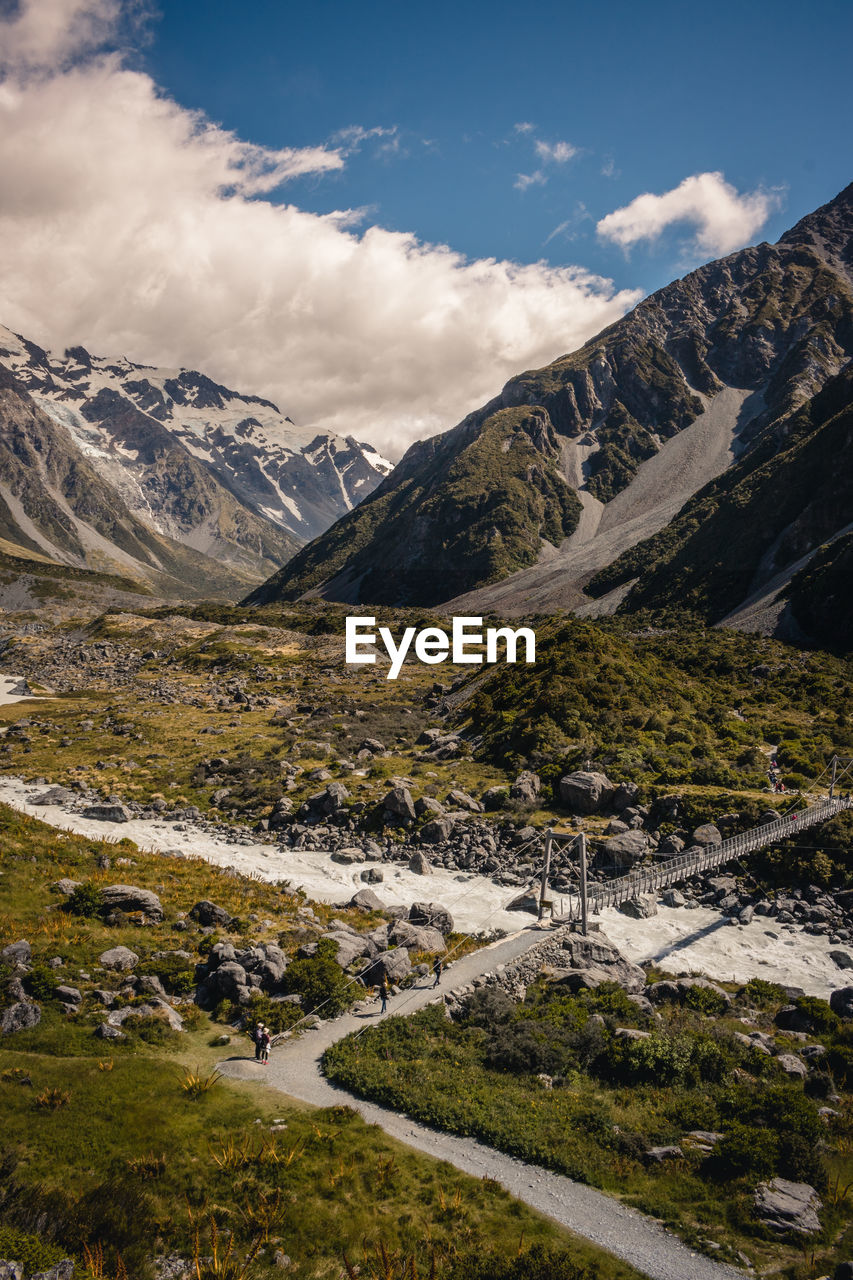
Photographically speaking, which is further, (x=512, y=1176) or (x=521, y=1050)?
(x=521, y=1050)

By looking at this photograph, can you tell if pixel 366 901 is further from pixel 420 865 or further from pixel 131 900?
pixel 131 900

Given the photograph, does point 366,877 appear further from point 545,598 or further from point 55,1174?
point 545,598

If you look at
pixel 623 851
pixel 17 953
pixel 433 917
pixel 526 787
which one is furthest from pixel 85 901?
pixel 526 787

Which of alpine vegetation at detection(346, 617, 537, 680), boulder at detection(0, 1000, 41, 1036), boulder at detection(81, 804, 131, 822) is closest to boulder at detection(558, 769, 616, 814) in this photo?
alpine vegetation at detection(346, 617, 537, 680)

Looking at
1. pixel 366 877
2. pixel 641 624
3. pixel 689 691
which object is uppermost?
pixel 641 624

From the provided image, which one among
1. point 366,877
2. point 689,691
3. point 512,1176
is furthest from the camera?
point 689,691

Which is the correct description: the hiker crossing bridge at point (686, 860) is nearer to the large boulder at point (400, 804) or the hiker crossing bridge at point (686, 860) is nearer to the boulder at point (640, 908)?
the boulder at point (640, 908)

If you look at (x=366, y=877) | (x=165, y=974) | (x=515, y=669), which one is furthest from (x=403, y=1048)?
(x=515, y=669)
